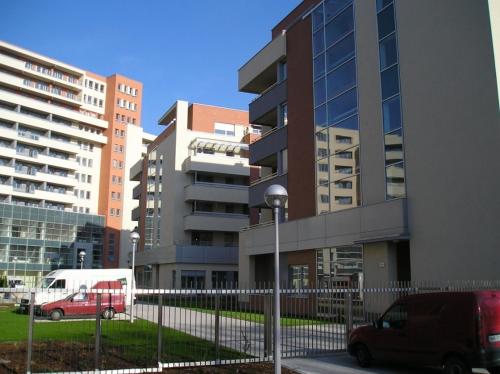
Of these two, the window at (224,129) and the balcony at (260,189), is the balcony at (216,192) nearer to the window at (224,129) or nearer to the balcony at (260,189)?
the window at (224,129)

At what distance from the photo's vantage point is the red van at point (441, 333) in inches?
419

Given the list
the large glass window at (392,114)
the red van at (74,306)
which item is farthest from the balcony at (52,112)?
the large glass window at (392,114)

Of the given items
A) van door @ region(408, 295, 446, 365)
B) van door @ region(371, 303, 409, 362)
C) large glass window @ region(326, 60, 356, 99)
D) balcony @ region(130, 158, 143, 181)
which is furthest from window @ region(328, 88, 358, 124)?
balcony @ region(130, 158, 143, 181)

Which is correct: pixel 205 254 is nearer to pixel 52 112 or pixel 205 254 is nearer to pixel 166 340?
pixel 166 340

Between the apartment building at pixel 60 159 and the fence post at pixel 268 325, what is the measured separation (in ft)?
231

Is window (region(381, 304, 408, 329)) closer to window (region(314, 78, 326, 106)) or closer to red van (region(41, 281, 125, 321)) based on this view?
red van (region(41, 281, 125, 321))

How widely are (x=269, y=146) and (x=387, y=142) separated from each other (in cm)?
1173

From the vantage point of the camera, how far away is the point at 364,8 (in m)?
25.9

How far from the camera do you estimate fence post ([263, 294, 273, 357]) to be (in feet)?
44.9

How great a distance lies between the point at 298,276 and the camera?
98.8 feet

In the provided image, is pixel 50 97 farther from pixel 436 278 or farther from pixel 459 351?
pixel 459 351

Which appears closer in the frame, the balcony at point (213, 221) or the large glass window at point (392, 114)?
the large glass window at point (392, 114)

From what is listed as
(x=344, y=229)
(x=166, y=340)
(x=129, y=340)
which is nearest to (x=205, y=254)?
(x=344, y=229)

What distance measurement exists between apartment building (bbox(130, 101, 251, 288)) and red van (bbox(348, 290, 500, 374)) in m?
38.3
